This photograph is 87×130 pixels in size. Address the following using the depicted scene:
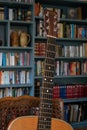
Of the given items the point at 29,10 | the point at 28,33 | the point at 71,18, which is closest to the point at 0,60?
the point at 28,33

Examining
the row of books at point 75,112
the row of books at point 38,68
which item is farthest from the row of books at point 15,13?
the row of books at point 75,112

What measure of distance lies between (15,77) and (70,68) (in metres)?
0.98

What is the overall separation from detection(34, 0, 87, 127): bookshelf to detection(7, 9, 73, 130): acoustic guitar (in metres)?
2.26

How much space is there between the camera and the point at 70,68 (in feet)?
13.7

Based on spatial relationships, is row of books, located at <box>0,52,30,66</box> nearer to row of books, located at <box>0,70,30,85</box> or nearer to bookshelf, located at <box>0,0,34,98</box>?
bookshelf, located at <box>0,0,34,98</box>

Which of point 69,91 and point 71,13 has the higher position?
point 71,13

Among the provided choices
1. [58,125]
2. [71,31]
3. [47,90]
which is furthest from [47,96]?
[71,31]

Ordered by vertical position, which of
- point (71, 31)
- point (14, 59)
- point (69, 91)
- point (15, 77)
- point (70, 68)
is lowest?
point (69, 91)

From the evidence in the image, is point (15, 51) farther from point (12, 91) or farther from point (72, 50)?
point (72, 50)

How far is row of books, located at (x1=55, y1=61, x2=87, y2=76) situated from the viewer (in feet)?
13.4

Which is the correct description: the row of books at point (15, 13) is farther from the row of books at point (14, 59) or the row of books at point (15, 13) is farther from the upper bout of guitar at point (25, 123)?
the upper bout of guitar at point (25, 123)

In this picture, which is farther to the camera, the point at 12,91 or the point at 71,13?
the point at 71,13

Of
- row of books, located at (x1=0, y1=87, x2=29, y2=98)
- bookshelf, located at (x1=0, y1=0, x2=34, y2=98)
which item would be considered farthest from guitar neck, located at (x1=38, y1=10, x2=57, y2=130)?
row of books, located at (x1=0, y1=87, x2=29, y2=98)

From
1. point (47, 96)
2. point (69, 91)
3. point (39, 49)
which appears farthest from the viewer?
point (69, 91)
